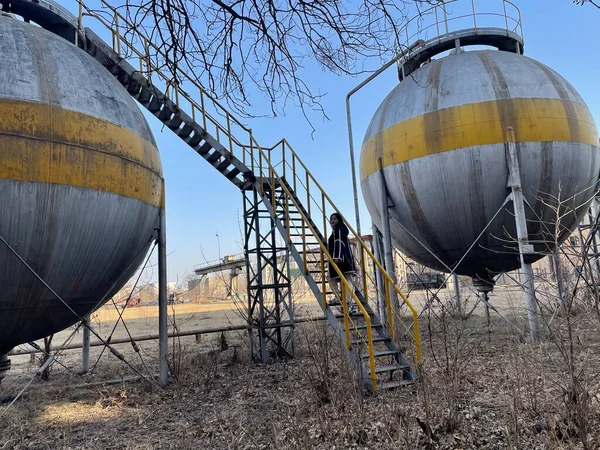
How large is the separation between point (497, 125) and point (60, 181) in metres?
8.14

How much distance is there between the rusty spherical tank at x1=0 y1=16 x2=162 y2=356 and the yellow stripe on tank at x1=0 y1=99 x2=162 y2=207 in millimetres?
13

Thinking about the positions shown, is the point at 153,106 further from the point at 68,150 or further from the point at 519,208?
the point at 519,208

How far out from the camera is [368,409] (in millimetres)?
5758

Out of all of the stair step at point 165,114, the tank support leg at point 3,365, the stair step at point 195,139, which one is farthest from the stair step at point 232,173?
the tank support leg at point 3,365

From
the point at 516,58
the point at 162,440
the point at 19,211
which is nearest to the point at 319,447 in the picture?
the point at 162,440

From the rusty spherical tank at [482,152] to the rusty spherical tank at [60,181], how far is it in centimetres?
575

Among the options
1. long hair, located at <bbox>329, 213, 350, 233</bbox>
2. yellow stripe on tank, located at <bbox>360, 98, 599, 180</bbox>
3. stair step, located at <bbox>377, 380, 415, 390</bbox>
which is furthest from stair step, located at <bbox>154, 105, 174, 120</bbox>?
stair step, located at <bbox>377, 380, 415, 390</bbox>

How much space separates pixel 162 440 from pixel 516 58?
10.5 m

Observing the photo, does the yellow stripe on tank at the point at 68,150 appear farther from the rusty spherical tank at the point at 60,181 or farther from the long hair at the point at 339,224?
the long hair at the point at 339,224

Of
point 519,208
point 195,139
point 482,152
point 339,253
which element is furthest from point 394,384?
point 195,139

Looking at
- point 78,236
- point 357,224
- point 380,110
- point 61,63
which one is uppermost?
point 380,110

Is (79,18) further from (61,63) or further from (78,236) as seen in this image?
(78,236)

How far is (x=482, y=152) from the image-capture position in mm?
9086

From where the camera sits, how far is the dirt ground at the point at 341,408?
4438 mm
